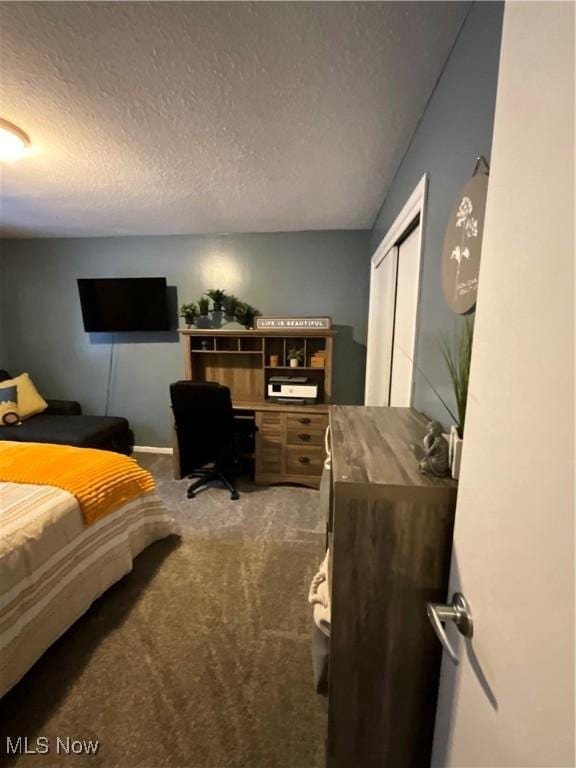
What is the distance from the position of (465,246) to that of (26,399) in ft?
13.2

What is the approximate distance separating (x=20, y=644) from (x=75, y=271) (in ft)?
11.6

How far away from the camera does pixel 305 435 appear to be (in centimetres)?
282

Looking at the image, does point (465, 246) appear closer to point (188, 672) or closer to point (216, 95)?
point (216, 95)

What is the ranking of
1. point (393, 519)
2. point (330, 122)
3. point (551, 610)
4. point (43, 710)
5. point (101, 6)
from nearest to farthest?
point (551, 610), point (393, 519), point (101, 6), point (43, 710), point (330, 122)

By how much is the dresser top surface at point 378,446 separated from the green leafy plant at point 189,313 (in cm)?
230

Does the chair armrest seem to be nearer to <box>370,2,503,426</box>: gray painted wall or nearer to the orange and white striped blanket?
the orange and white striped blanket

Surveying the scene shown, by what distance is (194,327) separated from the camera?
340 cm

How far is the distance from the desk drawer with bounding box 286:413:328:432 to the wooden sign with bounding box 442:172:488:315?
182 cm

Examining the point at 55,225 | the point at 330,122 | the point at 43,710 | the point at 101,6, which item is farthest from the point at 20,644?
the point at 55,225

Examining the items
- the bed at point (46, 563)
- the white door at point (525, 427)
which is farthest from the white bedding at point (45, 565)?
the white door at point (525, 427)

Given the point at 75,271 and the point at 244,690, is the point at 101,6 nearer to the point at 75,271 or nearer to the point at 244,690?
the point at 244,690

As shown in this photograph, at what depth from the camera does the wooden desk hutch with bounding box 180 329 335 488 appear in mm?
2834

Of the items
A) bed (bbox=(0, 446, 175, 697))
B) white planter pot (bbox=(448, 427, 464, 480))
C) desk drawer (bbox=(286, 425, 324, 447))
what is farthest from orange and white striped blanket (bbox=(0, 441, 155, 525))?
white planter pot (bbox=(448, 427, 464, 480))

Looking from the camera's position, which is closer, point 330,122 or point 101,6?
point 101,6
